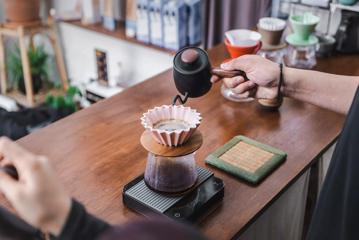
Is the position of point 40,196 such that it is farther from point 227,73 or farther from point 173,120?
point 227,73

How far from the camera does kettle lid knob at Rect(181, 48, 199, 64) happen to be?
104cm

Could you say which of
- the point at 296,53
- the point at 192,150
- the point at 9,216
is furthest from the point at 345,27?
the point at 9,216

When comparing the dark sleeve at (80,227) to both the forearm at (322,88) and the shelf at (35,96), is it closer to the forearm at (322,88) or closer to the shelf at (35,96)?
the forearm at (322,88)

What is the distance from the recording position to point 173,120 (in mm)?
1001

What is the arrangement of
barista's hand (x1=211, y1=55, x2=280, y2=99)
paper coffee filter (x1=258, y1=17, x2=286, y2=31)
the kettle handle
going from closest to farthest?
the kettle handle, barista's hand (x1=211, y1=55, x2=280, y2=99), paper coffee filter (x1=258, y1=17, x2=286, y2=31)

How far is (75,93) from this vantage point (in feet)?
10.1

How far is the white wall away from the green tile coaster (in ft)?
5.13

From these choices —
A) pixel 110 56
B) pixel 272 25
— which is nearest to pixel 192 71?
pixel 272 25

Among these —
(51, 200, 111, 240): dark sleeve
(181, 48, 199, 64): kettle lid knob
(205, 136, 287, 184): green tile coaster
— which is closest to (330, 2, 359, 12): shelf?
(205, 136, 287, 184): green tile coaster

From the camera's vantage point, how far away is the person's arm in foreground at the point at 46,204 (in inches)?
21.8

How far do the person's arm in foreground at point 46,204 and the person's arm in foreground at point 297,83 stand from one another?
677 mm

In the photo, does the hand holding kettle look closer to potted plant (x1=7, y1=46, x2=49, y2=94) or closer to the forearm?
the forearm

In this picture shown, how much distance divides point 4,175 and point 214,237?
46cm

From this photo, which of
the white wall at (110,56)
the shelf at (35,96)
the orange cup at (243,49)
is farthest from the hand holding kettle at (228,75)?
the shelf at (35,96)
